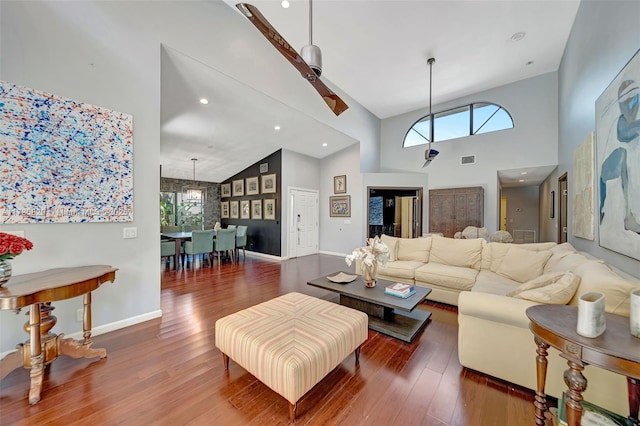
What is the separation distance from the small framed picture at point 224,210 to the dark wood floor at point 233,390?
6635 millimetres

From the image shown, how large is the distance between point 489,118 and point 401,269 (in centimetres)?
514

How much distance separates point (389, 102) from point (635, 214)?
5863 mm

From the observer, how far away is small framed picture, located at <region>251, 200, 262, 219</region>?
24.6ft

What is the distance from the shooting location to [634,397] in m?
1.24

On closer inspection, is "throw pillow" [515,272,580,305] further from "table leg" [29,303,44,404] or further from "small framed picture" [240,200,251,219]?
"small framed picture" [240,200,251,219]

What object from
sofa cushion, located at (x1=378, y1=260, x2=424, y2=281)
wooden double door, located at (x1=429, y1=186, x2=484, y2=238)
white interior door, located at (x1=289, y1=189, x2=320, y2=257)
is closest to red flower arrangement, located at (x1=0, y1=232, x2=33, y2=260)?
sofa cushion, located at (x1=378, y1=260, x2=424, y2=281)

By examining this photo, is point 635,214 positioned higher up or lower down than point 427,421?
higher up

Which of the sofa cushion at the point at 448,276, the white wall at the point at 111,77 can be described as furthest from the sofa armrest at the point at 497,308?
Result: the white wall at the point at 111,77

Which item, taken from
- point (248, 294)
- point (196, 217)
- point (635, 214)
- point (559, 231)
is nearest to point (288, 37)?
point (248, 294)

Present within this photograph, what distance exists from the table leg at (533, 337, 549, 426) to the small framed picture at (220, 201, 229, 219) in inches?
355

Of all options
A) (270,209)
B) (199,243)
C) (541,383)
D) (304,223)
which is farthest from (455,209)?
(199,243)

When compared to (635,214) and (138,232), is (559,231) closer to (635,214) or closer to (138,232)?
(635,214)

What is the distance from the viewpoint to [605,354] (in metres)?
1.05

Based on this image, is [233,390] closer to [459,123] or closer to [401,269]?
[401,269]
